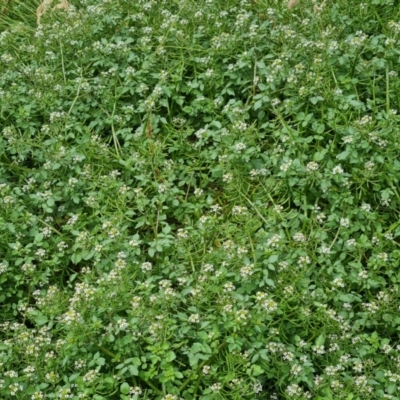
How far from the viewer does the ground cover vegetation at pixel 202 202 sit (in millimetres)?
2453

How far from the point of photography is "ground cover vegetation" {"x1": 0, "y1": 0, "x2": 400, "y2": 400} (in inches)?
96.6

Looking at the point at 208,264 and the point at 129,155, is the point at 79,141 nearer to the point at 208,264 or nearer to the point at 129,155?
the point at 129,155

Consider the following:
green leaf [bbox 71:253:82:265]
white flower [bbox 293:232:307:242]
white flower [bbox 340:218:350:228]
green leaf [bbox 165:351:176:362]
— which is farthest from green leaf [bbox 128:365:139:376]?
white flower [bbox 340:218:350:228]

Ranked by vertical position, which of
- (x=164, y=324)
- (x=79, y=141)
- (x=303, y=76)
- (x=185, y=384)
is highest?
(x=303, y=76)

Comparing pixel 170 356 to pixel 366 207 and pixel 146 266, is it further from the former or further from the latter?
pixel 366 207

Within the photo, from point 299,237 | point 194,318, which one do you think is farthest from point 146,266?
point 299,237

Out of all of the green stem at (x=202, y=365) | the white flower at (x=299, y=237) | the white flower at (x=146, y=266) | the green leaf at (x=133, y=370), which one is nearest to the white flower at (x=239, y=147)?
the white flower at (x=299, y=237)

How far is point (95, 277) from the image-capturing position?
108 inches

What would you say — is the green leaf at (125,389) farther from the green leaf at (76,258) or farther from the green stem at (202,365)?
the green leaf at (76,258)

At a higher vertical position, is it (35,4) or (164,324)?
(35,4)

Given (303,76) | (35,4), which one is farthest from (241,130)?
(35,4)

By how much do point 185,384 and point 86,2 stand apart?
250 centimetres

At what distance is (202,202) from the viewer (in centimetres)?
301

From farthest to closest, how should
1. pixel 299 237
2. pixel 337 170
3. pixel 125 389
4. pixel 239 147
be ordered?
pixel 239 147
pixel 337 170
pixel 299 237
pixel 125 389
